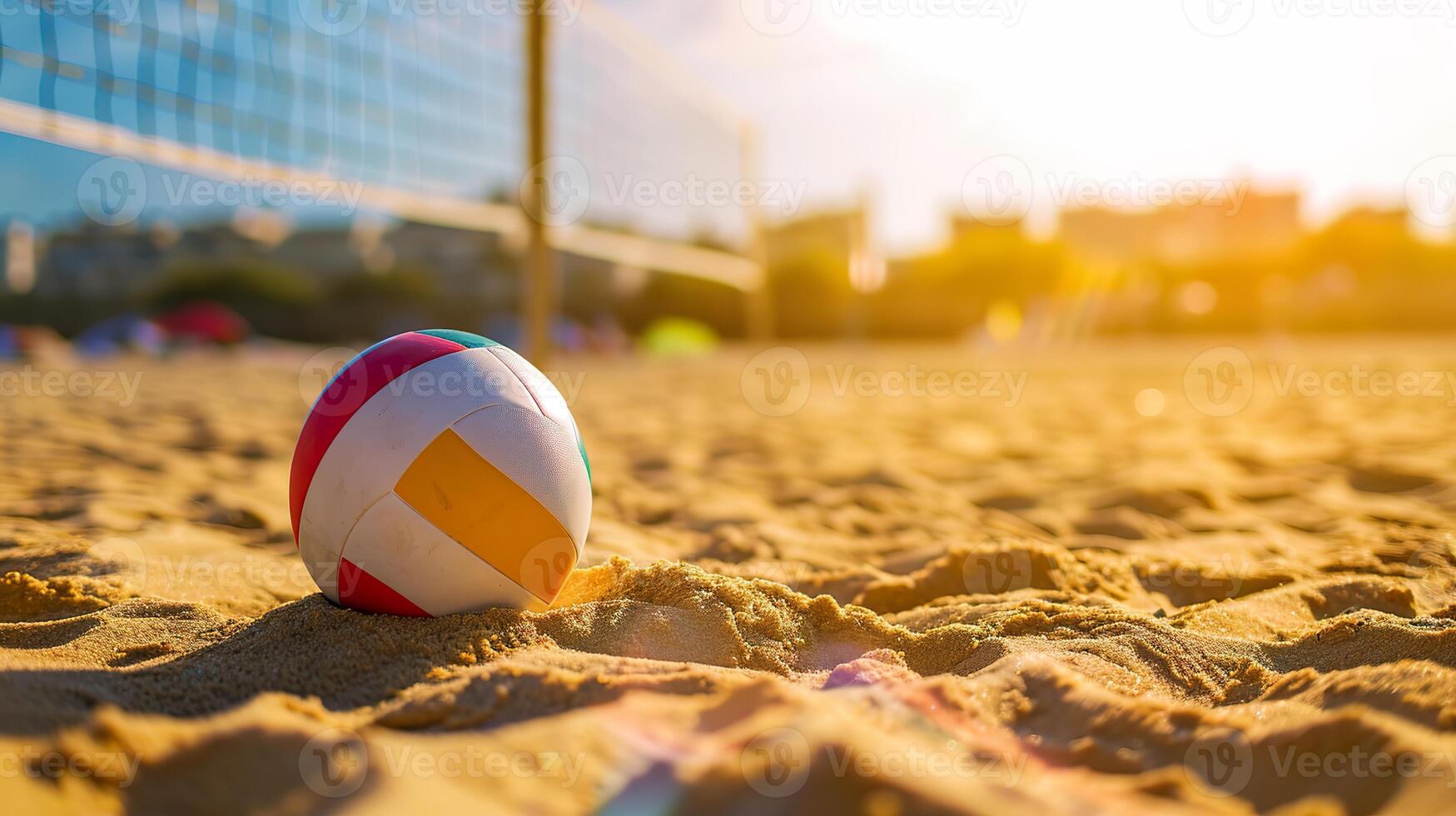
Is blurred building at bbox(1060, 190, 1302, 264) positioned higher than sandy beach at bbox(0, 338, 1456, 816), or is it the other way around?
blurred building at bbox(1060, 190, 1302, 264)

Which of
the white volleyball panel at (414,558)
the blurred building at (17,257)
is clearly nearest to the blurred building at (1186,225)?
the blurred building at (17,257)

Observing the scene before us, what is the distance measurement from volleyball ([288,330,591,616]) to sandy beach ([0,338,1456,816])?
0.26 ft

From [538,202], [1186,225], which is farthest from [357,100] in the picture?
[1186,225]

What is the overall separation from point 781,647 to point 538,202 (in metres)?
3.80

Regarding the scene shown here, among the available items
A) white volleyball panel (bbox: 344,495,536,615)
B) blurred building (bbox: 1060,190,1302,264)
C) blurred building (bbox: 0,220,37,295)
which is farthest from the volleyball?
blurred building (bbox: 1060,190,1302,264)

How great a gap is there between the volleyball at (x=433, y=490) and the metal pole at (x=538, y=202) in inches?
123

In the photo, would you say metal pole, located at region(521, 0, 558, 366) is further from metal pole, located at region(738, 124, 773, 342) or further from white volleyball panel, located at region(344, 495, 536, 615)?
metal pole, located at region(738, 124, 773, 342)

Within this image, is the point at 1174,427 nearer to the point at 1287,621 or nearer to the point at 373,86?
the point at 1287,621

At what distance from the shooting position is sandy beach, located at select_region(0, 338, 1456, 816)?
113 cm

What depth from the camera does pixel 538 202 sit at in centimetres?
499

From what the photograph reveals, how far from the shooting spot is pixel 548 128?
5.20 m

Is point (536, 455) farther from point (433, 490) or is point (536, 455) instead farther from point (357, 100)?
point (357, 100)

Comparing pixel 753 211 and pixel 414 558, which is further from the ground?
pixel 753 211

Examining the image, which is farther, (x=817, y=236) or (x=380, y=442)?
(x=817, y=236)
